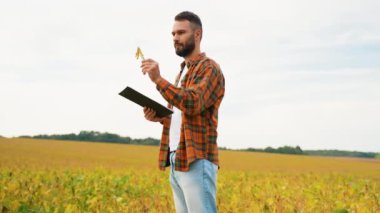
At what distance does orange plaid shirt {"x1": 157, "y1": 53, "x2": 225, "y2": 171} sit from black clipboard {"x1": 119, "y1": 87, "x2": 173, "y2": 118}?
20 centimetres

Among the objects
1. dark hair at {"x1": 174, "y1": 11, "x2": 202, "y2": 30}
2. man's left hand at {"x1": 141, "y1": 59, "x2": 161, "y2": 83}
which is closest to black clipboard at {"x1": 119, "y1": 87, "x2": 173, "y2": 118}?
man's left hand at {"x1": 141, "y1": 59, "x2": 161, "y2": 83}

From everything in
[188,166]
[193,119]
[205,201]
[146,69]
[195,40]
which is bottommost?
[205,201]

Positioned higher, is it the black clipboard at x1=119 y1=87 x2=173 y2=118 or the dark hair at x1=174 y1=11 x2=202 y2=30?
the dark hair at x1=174 y1=11 x2=202 y2=30

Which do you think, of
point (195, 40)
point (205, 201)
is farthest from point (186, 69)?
point (205, 201)

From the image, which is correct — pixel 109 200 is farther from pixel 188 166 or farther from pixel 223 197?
pixel 188 166

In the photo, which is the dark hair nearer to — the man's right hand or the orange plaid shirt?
the orange plaid shirt

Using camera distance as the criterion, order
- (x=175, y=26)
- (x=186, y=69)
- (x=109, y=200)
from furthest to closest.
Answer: (x=109, y=200)
(x=186, y=69)
(x=175, y=26)

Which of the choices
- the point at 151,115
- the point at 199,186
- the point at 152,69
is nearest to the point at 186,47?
the point at 152,69

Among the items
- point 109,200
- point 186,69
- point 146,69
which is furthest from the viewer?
point 109,200

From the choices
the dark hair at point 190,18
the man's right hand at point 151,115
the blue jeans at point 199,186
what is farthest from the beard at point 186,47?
the blue jeans at point 199,186

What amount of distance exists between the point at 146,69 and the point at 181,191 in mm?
1029

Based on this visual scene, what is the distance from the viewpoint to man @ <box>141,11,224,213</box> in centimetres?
315

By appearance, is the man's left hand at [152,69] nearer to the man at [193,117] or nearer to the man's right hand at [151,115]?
the man at [193,117]

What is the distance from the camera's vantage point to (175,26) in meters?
3.48
